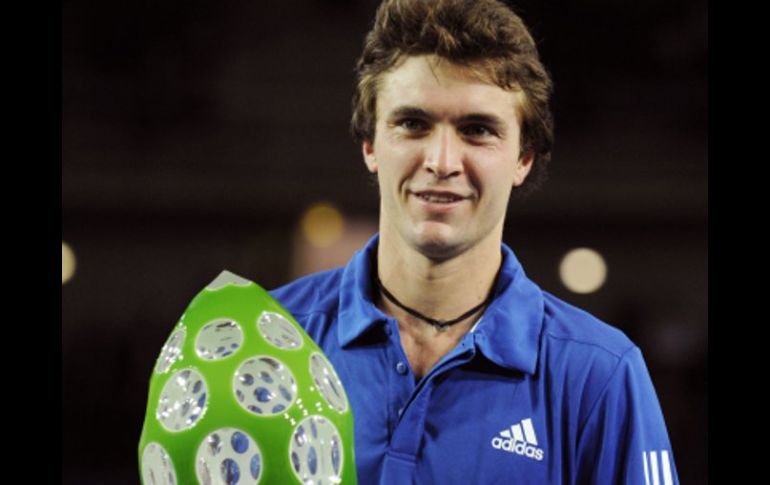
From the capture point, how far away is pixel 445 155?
1461mm

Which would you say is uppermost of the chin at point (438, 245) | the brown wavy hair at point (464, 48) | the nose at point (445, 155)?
the brown wavy hair at point (464, 48)

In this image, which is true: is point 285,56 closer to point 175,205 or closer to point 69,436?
point 175,205

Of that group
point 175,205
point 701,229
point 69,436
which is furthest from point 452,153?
point 701,229

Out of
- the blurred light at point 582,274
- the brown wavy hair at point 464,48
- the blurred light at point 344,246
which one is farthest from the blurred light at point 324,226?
the brown wavy hair at point 464,48

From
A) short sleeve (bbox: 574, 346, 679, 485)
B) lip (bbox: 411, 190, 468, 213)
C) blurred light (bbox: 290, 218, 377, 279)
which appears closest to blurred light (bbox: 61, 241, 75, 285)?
blurred light (bbox: 290, 218, 377, 279)

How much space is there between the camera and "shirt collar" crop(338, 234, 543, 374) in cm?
152

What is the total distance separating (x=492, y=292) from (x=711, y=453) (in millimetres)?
597

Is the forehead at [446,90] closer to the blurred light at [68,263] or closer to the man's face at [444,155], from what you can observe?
the man's face at [444,155]

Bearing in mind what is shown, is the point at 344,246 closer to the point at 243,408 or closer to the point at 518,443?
the point at 518,443

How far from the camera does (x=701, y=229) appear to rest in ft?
22.2

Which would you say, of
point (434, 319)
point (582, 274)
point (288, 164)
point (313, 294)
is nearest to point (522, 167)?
point (434, 319)

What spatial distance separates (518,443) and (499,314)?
0.22 metres

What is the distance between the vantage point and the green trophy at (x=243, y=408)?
0.92 metres

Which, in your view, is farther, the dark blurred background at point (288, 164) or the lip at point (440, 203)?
the dark blurred background at point (288, 164)
